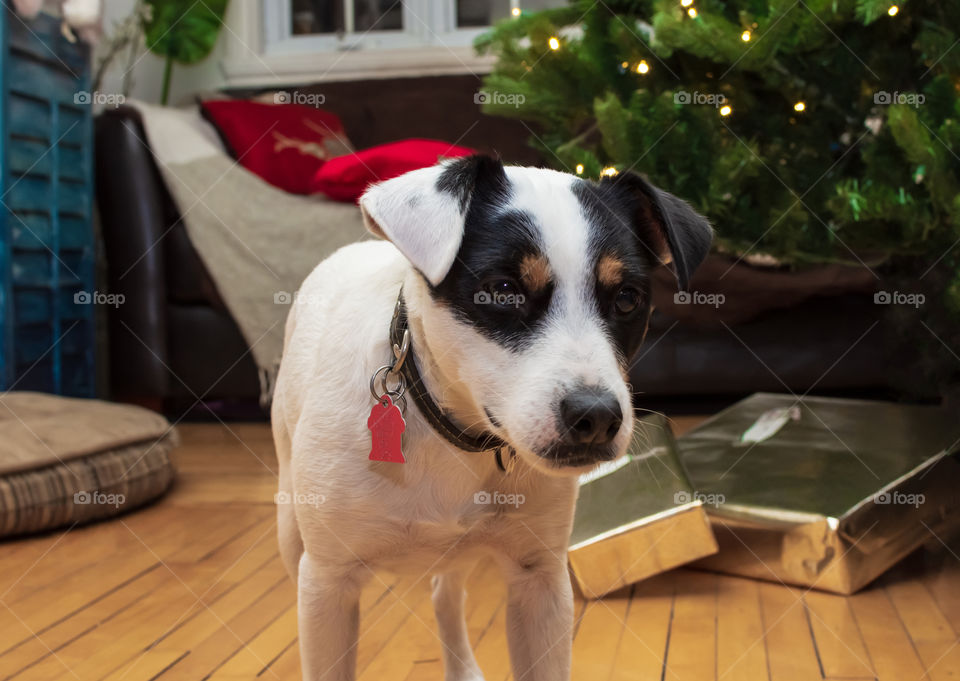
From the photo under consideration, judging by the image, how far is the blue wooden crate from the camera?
11.1 feet

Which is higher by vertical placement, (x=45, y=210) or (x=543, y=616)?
(x=45, y=210)

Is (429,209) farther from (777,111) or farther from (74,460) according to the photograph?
(74,460)

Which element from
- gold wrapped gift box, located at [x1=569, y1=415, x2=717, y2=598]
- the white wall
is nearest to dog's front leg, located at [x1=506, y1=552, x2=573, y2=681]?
gold wrapped gift box, located at [x1=569, y1=415, x2=717, y2=598]

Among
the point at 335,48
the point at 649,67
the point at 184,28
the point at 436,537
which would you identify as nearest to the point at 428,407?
the point at 436,537

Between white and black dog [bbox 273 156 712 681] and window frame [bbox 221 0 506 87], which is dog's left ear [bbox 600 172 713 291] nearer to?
white and black dog [bbox 273 156 712 681]

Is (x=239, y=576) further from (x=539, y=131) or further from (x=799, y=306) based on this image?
(x=539, y=131)

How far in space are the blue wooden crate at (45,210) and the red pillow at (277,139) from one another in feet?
2.18

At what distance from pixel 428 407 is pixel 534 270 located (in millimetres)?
276

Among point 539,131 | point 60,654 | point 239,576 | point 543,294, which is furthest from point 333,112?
point 543,294

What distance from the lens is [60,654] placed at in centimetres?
185

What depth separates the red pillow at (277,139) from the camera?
4.23m

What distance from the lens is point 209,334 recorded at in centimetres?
406

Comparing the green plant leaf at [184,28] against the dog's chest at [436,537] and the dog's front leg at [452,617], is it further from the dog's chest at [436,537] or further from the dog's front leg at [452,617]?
the dog's chest at [436,537]

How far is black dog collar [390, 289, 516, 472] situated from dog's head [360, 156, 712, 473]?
0.02 m
